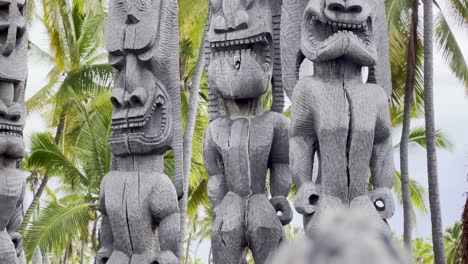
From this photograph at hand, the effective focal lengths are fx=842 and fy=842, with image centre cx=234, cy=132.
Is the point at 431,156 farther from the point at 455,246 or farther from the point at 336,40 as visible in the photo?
the point at 336,40

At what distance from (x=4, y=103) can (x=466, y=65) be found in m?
11.8

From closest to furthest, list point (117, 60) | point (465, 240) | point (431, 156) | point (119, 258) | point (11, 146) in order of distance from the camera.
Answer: point (119, 258) → point (117, 60) → point (11, 146) → point (465, 240) → point (431, 156)

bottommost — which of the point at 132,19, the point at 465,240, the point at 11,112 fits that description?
the point at 465,240

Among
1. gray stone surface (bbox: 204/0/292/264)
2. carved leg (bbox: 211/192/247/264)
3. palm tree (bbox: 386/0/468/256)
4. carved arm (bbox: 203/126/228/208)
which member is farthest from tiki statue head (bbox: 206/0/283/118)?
palm tree (bbox: 386/0/468/256)

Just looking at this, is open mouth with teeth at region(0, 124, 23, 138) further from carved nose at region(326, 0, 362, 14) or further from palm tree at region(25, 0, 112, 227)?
palm tree at region(25, 0, 112, 227)

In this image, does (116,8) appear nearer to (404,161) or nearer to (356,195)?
(356,195)

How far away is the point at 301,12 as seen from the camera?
5.06 metres

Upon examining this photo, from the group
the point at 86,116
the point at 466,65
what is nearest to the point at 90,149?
the point at 86,116

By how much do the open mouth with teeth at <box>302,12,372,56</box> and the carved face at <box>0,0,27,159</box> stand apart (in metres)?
2.40

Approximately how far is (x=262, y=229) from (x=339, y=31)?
1.26 meters

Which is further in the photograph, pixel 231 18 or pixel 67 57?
pixel 67 57

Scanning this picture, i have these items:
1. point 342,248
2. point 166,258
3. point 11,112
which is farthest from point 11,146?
point 342,248

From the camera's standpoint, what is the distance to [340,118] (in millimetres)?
4461

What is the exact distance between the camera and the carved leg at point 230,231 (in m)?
5.04
